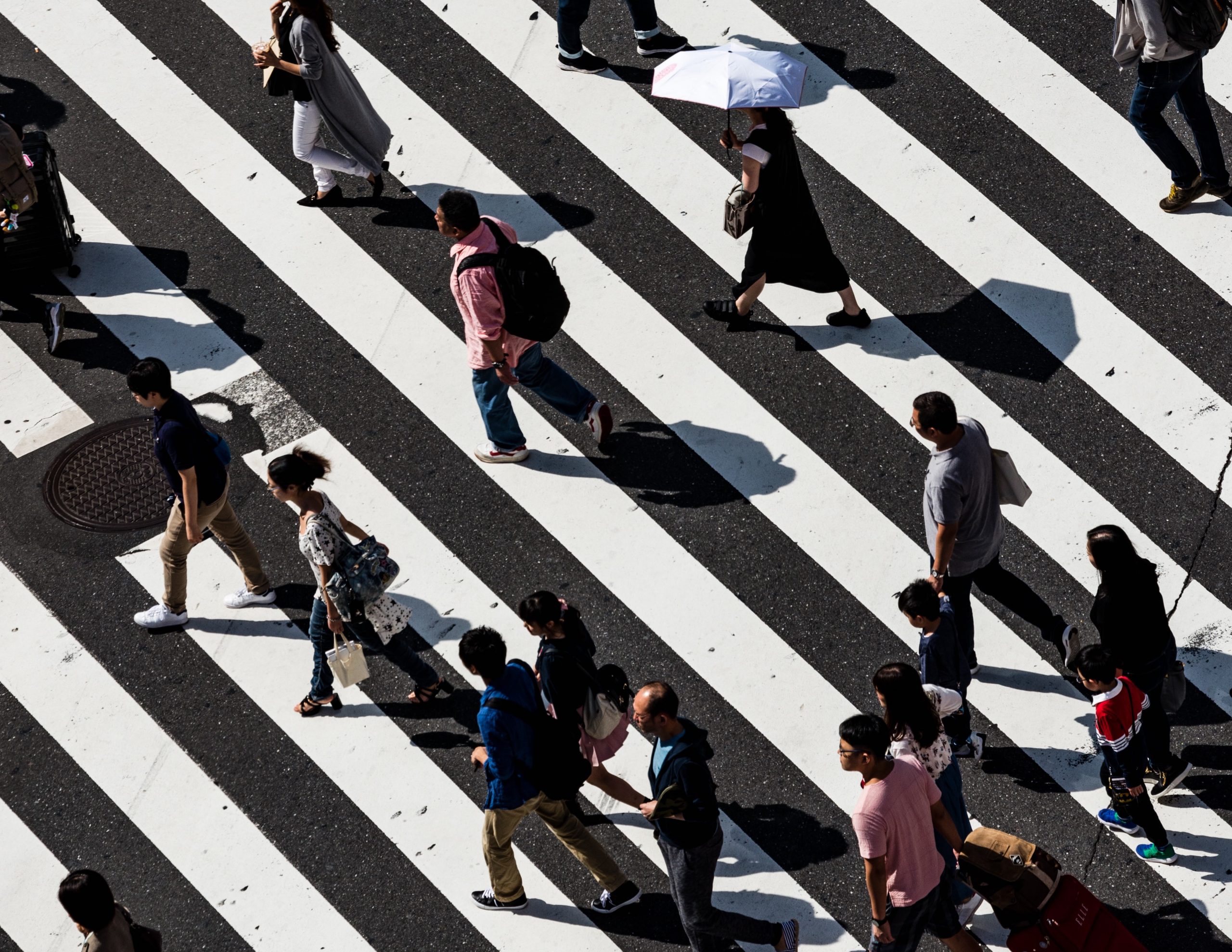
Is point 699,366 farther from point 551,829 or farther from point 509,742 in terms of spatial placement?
point 509,742

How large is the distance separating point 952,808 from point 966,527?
152cm

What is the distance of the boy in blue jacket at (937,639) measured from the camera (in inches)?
279

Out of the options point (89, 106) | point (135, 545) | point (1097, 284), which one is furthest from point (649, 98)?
point (135, 545)

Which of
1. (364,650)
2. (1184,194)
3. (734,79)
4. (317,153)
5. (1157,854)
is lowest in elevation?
(364,650)

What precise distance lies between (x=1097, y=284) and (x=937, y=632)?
11.5ft

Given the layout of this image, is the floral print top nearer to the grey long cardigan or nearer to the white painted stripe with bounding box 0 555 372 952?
the white painted stripe with bounding box 0 555 372 952

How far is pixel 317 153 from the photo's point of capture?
10211 mm

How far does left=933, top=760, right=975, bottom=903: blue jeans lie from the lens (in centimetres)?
687

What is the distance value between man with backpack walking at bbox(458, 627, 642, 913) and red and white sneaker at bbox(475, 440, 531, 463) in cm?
231

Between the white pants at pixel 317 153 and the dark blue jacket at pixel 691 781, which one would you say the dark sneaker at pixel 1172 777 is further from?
the white pants at pixel 317 153

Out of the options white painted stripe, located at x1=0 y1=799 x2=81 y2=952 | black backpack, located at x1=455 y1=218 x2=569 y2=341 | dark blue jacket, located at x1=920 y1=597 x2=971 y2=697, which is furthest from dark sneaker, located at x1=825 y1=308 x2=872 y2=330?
white painted stripe, located at x1=0 y1=799 x2=81 y2=952

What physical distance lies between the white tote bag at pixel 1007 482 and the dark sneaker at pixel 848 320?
1989 millimetres

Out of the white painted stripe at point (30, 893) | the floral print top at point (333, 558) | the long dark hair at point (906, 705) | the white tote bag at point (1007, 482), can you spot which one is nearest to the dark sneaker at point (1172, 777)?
the white tote bag at point (1007, 482)

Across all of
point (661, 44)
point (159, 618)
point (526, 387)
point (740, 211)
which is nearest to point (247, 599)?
point (159, 618)
